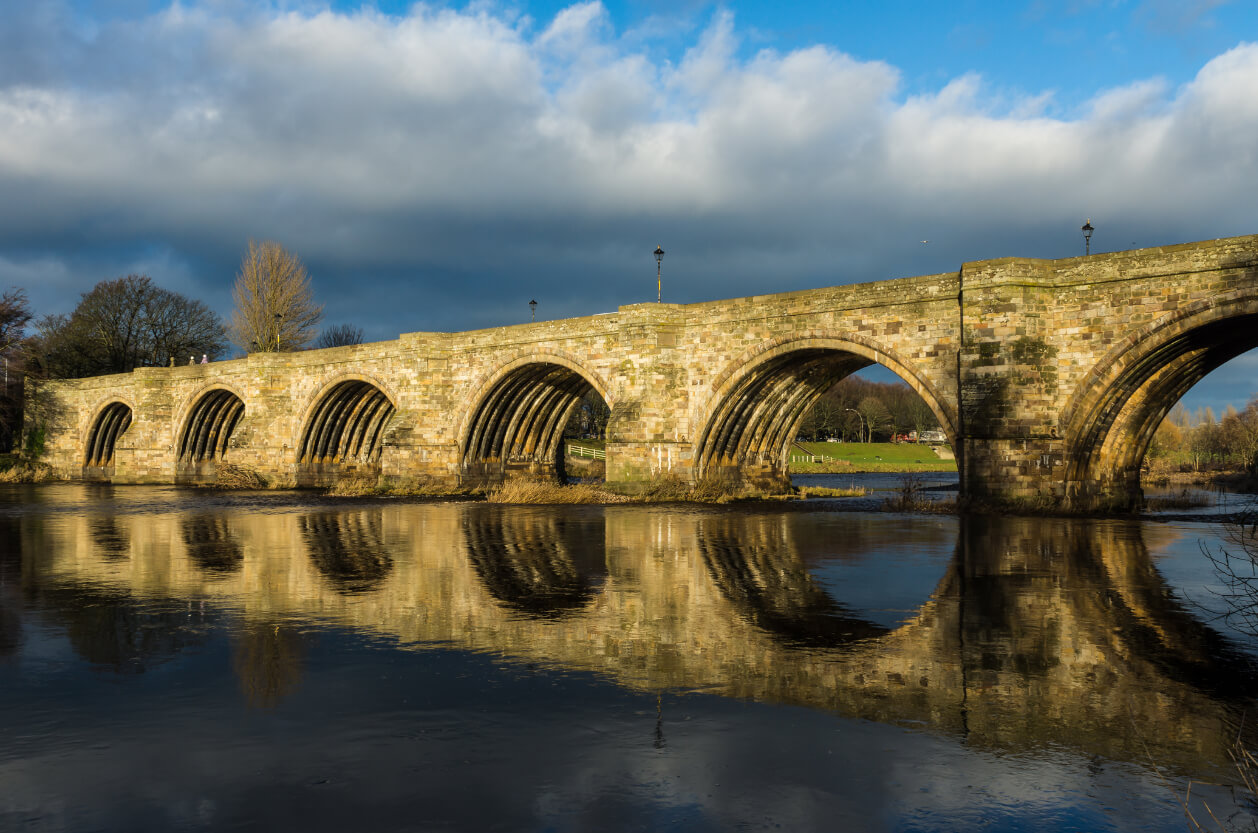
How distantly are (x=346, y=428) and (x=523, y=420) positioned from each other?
11451 mm

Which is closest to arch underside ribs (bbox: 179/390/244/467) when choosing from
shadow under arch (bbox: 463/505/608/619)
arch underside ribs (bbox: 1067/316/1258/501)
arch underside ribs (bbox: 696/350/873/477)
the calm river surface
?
arch underside ribs (bbox: 696/350/873/477)

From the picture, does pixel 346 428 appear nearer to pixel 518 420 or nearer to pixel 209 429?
pixel 518 420

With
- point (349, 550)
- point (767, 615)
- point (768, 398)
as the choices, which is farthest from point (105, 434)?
point (767, 615)

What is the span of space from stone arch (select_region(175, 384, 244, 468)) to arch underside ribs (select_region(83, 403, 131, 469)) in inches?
339

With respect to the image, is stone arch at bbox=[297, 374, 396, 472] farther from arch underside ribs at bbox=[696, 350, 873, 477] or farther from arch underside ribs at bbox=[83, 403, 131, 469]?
arch underside ribs at bbox=[83, 403, 131, 469]

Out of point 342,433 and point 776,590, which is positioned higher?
point 342,433

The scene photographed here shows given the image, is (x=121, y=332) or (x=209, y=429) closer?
(x=209, y=429)

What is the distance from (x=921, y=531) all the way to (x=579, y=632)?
1228 cm

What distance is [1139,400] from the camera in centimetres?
2314

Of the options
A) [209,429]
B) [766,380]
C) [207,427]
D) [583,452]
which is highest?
[766,380]

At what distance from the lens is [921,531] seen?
19281 millimetres

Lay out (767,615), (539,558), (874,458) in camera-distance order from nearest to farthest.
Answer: (767,615) < (539,558) < (874,458)

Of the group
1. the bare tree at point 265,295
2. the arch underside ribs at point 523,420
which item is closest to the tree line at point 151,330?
the bare tree at point 265,295

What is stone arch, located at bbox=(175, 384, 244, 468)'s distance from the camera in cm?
5088
